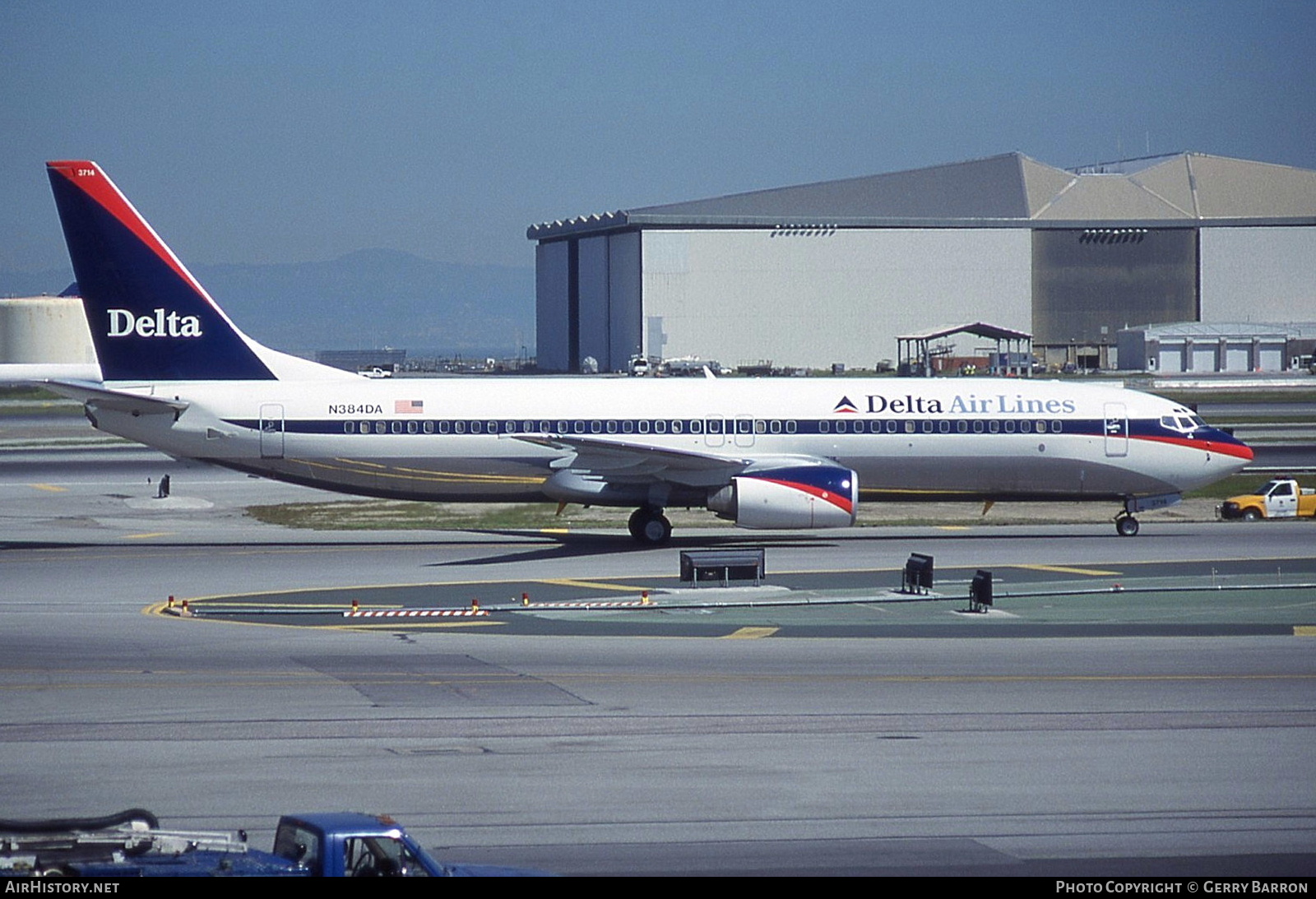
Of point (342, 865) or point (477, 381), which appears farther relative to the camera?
point (477, 381)

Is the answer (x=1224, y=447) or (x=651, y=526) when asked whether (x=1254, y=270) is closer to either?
(x=1224, y=447)

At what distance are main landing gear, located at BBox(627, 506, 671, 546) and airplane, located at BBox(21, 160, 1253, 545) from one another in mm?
45

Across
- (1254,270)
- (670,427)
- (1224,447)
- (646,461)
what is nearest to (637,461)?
(646,461)

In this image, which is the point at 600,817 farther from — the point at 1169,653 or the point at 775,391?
the point at 775,391

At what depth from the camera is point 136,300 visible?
41.8 meters

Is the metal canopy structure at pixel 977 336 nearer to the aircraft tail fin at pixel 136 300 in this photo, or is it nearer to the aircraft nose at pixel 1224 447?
the aircraft nose at pixel 1224 447

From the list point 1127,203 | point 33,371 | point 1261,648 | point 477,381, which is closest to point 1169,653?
point 1261,648

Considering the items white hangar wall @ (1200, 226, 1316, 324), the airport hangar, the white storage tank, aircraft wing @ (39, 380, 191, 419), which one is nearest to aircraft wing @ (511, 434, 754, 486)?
aircraft wing @ (39, 380, 191, 419)

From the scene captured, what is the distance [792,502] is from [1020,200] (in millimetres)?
114016

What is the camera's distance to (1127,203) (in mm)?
147750

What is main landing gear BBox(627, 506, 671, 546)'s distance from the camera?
138 feet

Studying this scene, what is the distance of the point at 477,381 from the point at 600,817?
94.3 ft

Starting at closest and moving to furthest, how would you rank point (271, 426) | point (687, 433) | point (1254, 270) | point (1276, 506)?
point (271, 426) < point (687, 433) < point (1276, 506) < point (1254, 270)
